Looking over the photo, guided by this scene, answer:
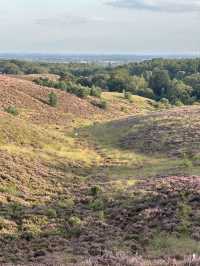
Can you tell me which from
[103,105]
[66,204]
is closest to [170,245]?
[66,204]

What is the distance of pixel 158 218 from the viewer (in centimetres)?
2153

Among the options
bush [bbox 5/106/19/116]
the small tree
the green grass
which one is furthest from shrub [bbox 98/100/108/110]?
the green grass

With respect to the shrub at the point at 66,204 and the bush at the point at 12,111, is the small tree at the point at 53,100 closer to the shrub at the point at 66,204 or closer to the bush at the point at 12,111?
the bush at the point at 12,111

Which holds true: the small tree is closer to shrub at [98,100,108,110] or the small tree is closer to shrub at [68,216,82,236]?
shrub at [98,100,108,110]

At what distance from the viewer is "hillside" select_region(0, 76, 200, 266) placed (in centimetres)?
1894

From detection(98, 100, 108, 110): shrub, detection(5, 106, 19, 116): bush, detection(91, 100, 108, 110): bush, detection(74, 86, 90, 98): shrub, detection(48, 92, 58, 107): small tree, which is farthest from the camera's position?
detection(74, 86, 90, 98): shrub

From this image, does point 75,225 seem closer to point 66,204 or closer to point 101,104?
point 66,204

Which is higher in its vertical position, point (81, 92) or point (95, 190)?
point (81, 92)

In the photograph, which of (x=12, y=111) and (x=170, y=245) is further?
(x=12, y=111)

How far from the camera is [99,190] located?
27.1m

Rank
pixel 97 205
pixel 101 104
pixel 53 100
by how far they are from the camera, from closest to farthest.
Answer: pixel 97 205, pixel 53 100, pixel 101 104

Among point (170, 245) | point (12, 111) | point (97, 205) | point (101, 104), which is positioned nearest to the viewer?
point (170, 245)

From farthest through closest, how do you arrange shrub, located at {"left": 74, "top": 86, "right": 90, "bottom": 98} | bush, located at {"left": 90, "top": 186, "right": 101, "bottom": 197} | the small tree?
1. shrub, located at {"left": 74, "top": 86, "right": 90, "bottom": 98}
2. the small tree
3. bush, located at {"left": 90, "top": 186, "right": 101, "bottom": 197}

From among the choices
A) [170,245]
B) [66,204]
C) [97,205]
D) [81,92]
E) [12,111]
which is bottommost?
[66,204]
